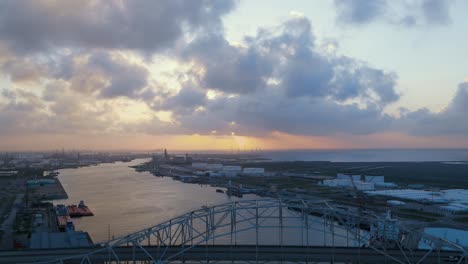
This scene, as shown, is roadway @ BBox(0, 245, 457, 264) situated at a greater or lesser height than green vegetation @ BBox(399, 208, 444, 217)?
greater

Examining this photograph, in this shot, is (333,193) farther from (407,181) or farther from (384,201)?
(407,181)

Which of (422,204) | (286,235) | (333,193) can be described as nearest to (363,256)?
(286,235)

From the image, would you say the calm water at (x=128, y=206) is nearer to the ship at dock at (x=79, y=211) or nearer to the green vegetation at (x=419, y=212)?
the ship at dock at (x=79, y=211)

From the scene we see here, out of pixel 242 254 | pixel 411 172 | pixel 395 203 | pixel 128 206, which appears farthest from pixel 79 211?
pixel 411 172

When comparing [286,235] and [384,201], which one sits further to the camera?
[384,201]

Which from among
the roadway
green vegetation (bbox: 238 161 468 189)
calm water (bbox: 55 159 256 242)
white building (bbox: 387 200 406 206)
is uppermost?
the roadway

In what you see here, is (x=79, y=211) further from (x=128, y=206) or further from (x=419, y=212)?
(x=419, y=212)

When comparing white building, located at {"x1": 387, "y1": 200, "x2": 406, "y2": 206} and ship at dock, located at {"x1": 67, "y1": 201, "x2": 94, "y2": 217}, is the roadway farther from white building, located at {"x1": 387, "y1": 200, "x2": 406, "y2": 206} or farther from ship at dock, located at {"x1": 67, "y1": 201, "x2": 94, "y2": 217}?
Answer: white building, located at {"x1": 387, "y1": 200, "x2": 406, "y2": 206}

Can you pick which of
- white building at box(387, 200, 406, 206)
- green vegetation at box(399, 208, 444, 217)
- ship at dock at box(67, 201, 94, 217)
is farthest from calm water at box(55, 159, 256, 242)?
green vegetation at box(399, 208, 444, 217)
